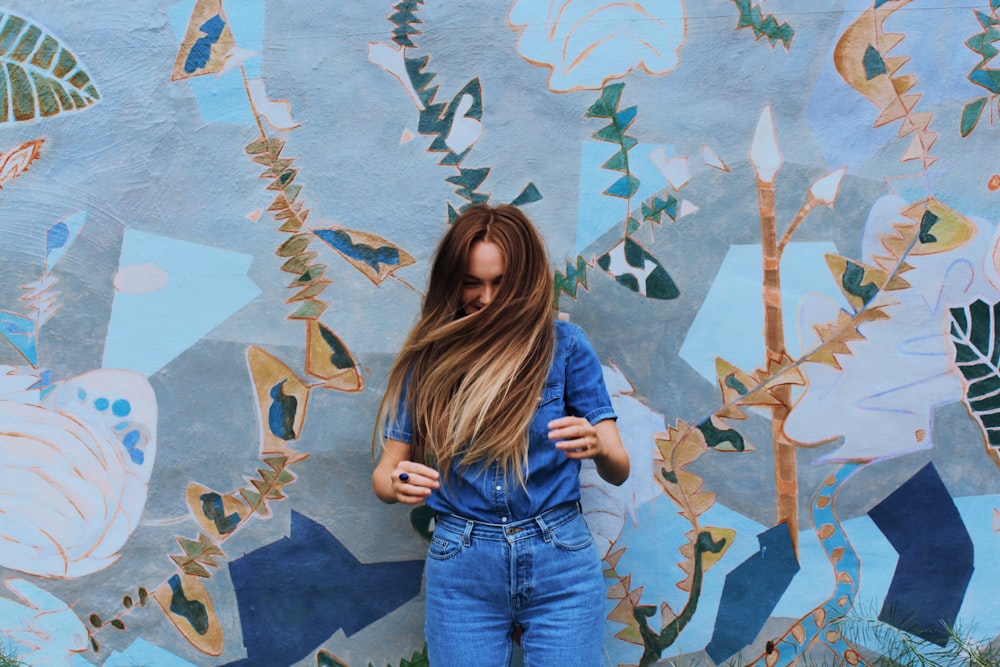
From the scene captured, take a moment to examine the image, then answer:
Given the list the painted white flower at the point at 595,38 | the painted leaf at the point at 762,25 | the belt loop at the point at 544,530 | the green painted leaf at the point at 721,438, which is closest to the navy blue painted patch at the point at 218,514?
the belt loop at the point at 544,530

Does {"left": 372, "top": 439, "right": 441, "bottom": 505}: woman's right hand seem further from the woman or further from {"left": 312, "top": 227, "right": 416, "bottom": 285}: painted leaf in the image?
{"left": 312, "top": 227, "right": 416, "bottom": 285}: painted leaf

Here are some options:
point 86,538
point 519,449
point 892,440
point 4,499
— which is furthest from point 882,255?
point 4,499

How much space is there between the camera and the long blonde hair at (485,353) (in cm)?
186

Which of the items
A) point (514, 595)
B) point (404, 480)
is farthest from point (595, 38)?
point (514, 595)

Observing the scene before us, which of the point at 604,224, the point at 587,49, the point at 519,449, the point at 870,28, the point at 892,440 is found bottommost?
the point at 892,440

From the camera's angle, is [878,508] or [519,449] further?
[878,508]

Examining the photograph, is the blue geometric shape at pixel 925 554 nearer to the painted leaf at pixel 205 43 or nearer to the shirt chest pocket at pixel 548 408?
the shirt chest pocket at pixel 548 408

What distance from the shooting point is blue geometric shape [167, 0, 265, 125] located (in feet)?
7.54

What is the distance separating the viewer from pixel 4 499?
231cm

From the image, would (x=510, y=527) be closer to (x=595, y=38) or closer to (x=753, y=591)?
(x=753, y=591)

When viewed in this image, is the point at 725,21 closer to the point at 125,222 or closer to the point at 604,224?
the point at 604,224

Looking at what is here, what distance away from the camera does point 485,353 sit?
190cm

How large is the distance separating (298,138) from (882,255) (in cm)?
171

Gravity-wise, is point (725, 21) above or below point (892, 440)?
above
